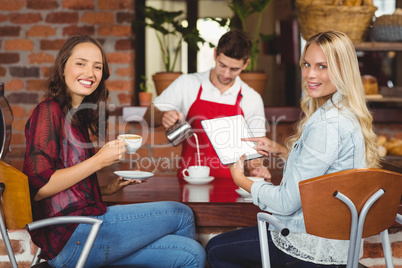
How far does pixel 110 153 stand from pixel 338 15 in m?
1.73

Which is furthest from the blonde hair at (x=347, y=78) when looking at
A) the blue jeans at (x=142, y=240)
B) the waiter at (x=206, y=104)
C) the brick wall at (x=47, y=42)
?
the brick wall at (x=47, y=42)

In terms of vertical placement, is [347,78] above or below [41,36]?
below

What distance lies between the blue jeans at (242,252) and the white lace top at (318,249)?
0.09 ft

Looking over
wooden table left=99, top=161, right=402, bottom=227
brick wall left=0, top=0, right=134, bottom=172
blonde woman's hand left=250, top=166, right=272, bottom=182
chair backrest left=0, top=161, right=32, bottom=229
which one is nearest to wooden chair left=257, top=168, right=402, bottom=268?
wooden table left=99, top=161, right=402, bottom=227

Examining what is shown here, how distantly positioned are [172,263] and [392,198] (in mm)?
626

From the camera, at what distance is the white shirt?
2479 mm

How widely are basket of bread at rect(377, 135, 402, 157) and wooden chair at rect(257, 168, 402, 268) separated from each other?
174 centimetres

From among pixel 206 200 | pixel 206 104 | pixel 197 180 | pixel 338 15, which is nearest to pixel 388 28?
pixel 338 15

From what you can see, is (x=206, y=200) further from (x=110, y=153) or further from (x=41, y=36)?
(x=41, y=36)

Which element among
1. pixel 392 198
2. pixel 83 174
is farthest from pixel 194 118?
pixel 392 198

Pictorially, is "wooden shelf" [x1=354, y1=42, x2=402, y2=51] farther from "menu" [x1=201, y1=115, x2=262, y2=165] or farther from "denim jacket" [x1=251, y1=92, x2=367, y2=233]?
"denim jacket" [x1=251, y1=92, x2=367, y2=233]

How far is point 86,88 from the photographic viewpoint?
144 cm

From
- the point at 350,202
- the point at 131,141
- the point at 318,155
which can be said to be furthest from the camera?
the point at 131,141

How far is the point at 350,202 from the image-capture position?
1.08m
